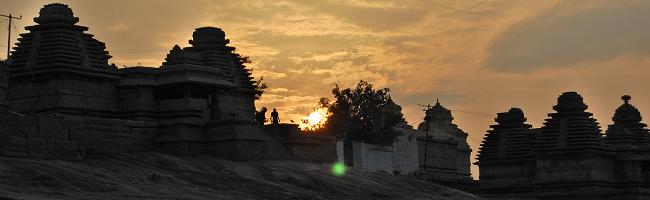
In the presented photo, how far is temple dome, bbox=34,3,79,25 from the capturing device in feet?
146

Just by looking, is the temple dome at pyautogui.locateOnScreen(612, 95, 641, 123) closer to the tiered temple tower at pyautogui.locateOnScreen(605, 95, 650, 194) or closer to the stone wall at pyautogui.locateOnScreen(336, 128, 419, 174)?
the tiered temple tower at pyautogui.locateOnScreen(605, 95, 650, 194)

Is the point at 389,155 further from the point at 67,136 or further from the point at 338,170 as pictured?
the point at 67,136

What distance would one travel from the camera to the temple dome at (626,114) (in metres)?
70.4

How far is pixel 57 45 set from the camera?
4391 cm

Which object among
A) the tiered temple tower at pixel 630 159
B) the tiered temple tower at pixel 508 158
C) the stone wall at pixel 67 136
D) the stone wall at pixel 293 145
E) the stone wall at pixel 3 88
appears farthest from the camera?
the tiered temple tower at pixel 508 158

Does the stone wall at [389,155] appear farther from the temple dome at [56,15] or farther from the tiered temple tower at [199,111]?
the temple dome at [56,15]

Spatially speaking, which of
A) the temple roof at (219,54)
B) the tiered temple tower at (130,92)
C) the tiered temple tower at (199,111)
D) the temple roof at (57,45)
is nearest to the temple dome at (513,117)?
the temple roof at (219,54)

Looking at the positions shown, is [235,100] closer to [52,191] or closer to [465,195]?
[465,195]

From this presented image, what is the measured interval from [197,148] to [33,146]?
25.7 ft

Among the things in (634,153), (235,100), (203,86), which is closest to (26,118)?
(203,86)

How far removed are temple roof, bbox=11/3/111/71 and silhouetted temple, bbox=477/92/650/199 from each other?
26017mm

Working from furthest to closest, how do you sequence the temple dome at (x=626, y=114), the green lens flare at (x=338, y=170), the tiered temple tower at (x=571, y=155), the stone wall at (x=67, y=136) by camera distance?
the temple dome at (x=626, y=114) < the tiered temple tower at (x=571, y=155) < the green lens flare at (x=338, y=170) < the stone wall at (x=67, y=136)

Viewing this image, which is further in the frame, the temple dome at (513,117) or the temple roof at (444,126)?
the temple roof at (444,126)

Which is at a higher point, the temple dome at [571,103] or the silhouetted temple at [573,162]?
the temple dome at [571,103]
